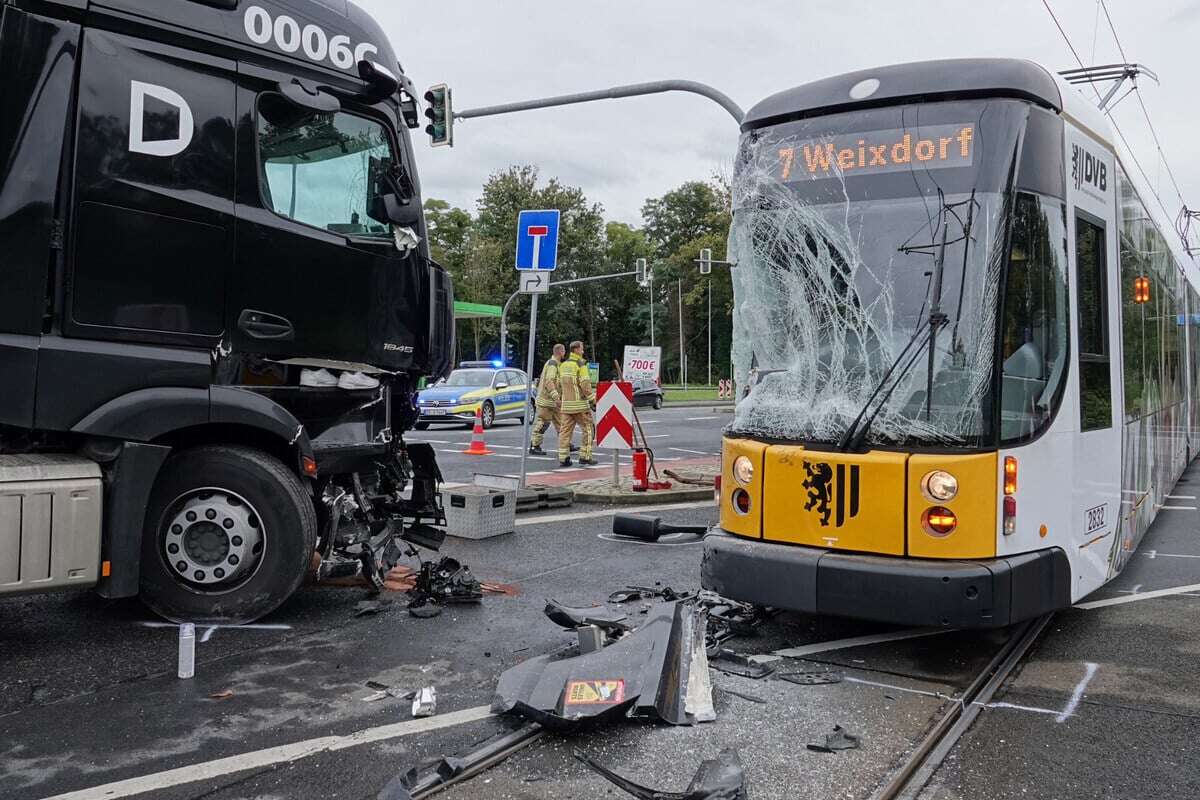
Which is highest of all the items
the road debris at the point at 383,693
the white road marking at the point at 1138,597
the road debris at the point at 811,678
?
the white road marking at the point at 1138,597

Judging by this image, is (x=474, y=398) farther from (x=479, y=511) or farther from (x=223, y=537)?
(x=223, y=537)

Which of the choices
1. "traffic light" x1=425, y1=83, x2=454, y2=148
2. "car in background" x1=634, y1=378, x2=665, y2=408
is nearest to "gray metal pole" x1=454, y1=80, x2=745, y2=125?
"traffic light" x1=425, y1=83, x2=454, y2=148

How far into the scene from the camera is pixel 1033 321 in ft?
15.7

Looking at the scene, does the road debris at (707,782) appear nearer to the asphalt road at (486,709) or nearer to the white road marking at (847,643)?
the asphalt road at (486,709)

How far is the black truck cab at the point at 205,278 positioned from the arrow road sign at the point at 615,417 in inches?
193

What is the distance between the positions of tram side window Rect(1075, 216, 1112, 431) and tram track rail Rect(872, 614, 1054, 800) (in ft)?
4.06

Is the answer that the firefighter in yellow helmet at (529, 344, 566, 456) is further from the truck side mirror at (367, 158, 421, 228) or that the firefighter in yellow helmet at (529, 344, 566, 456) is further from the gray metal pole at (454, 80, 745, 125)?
the truck side mirror at (367, 158, 421, 228)

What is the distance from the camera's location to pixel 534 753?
142 inches

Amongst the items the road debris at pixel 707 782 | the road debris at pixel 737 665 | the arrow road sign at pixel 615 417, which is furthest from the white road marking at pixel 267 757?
the arrow road sign at pixel 615 417

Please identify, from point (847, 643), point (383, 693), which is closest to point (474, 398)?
point (847, 643)

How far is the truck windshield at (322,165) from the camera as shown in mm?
5477

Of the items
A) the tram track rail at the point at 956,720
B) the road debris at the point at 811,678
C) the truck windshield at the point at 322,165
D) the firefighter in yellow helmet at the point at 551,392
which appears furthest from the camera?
the firefighter in yellow helmet at the point at 551,392

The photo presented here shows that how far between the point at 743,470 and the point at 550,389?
34.1 feet

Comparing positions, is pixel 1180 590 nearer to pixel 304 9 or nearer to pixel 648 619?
pixel 648 619
